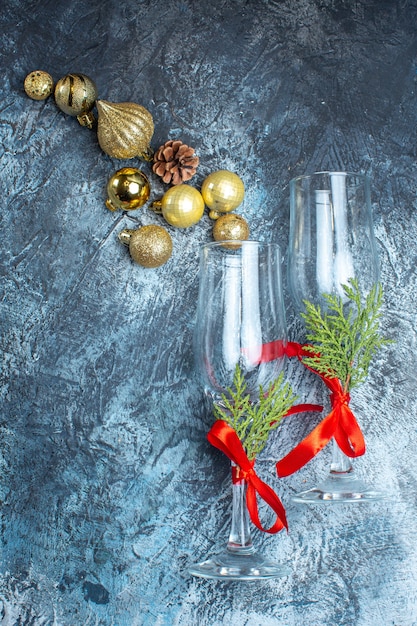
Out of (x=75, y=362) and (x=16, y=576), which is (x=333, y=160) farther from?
(x=16, y=576)

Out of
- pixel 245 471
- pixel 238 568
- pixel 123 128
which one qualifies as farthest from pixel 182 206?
pixel 238 568

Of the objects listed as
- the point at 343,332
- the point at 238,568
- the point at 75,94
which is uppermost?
the point at 75,94

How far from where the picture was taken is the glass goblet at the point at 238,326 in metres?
0.95

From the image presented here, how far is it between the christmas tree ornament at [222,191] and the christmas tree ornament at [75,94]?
21 cm

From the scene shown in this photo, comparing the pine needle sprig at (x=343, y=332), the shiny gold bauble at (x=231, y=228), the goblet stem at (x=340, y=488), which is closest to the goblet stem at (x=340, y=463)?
the goblet stem at (x=340, y=488)

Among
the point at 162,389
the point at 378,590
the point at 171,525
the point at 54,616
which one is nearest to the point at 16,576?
the point at 54,616

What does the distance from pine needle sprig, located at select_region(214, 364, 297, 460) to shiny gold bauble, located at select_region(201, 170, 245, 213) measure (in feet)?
0.93

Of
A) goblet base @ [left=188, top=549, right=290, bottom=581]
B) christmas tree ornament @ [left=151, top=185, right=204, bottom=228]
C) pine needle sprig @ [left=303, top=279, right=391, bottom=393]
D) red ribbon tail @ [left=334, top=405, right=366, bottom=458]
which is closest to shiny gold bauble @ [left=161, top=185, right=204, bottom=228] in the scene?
christmas tree ornament @ [left=151, top=185, right=204, bottom=228]

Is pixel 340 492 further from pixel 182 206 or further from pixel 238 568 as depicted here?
pixel 182 206

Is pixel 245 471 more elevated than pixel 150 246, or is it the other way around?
pixel 150 246

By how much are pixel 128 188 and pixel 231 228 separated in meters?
0.17

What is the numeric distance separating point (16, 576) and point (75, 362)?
0.32 m

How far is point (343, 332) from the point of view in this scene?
3.29ft

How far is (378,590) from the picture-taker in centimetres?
108
